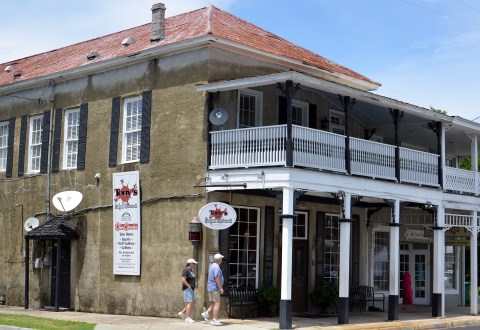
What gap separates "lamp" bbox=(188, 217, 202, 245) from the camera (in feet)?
62.6

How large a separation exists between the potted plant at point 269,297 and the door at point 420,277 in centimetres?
998

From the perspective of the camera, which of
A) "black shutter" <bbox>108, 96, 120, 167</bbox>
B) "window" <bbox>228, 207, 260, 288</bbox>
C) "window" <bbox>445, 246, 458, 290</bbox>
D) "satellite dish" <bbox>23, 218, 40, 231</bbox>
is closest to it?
"window" <bbox>228, 207, 260, 288</bbox>

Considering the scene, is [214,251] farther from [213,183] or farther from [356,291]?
[356,291]

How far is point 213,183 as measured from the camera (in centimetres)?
1911

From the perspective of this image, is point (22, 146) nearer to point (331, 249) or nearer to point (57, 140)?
point (57, 140)

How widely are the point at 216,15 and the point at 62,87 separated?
5.29 metres

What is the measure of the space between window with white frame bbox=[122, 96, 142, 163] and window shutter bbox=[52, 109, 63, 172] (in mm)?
3086

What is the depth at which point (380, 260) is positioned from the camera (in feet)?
84.8

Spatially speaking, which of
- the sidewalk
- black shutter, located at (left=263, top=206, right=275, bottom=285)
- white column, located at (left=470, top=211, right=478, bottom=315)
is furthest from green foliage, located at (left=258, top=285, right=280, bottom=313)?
white column, located at (left=470, top=211, right=478, bottom=315)

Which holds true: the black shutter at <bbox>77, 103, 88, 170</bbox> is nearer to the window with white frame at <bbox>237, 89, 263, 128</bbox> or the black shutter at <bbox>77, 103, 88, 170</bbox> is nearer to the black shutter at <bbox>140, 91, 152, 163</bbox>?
the black shutter at <bbox>140, 91, 152, 163</bbox>

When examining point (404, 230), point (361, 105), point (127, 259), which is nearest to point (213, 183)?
point (127, 259)

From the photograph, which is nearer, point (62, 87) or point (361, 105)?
point (361, 105)

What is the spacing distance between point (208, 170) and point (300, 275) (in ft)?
16.2

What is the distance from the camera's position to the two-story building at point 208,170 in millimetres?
19000
